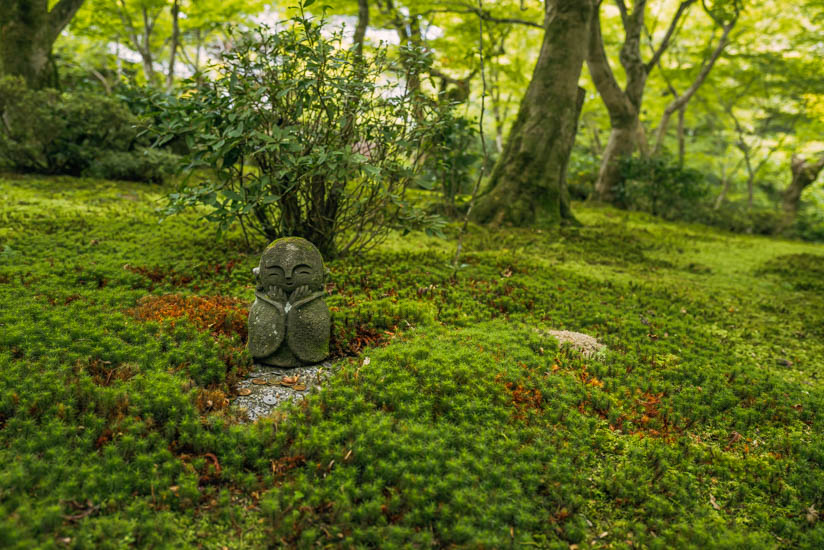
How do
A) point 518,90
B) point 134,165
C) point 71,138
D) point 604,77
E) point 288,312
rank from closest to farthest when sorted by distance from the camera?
point 288,312
point 71,138
point 134,165
point 604,77
point 518,90

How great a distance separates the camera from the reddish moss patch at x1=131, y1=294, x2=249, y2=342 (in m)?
4.43

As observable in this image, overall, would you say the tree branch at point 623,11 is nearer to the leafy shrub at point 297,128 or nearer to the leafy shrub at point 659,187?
the leafy shrub at point 659,187

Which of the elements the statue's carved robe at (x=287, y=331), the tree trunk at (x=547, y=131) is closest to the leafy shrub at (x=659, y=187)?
the tree trunk at (x=547, y=131)

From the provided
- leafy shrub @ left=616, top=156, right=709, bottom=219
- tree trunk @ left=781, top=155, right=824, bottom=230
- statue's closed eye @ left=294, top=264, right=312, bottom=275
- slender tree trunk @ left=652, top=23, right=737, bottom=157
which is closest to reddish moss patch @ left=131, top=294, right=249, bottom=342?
statue's closed eye @ left=294, top=264, right=312, bottom=275

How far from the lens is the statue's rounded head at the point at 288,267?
13.6 feet

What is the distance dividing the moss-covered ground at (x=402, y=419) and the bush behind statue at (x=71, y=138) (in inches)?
194

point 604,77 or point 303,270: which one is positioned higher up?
point 604,77

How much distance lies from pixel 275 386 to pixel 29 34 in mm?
11339

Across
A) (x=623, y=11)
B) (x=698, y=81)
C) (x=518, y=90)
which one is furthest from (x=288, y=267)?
(x=518, y=90)

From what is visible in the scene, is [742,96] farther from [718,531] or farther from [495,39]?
[718,531]

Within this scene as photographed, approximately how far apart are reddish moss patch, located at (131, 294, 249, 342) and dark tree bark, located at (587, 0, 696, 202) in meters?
13.6

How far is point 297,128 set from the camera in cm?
552

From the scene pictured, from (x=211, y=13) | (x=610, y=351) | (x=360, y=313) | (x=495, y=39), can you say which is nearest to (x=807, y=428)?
(x=610, y=351)

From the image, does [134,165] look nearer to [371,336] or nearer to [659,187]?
[371,336]
